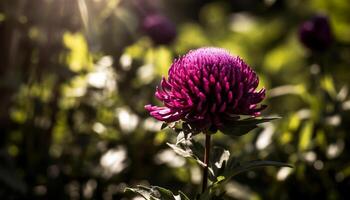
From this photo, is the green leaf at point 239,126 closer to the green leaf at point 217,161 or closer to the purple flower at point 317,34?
the green leaf at point 217,161

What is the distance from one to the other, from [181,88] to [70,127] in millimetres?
1267

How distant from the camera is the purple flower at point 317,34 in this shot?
7.32 feet

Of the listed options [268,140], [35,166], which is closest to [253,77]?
[268,140]

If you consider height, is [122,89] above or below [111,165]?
above

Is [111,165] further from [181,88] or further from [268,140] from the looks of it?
[181,88]

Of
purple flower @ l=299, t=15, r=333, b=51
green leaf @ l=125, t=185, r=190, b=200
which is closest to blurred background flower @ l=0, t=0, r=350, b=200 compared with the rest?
purple flower @ l=299, t=15, r=333, b=51

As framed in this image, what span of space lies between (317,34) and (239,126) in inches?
47.7

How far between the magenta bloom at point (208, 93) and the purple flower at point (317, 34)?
3.68 feet

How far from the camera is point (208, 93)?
45.7 inches

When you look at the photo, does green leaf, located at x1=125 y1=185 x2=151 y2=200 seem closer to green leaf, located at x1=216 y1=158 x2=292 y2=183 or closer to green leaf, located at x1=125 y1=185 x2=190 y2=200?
green leaf, located at x1=125 y1=185 x2=190 y2=200

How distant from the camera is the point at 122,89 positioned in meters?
2.23

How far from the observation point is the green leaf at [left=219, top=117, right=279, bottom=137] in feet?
3.69

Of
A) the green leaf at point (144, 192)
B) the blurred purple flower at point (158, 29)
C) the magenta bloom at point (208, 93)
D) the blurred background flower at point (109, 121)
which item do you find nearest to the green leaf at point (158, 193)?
the green leaf at point (144, 192)

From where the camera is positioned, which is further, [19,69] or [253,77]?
[19,69]
